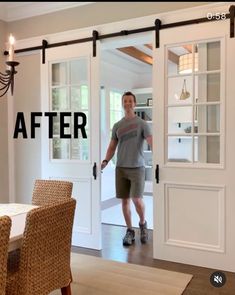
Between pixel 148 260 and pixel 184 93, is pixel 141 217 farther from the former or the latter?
pixel 184 93

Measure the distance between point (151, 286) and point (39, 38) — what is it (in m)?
2.98

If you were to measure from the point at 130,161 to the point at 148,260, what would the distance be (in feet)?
3.58

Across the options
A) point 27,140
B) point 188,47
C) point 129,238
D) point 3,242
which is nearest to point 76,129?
point 27,140

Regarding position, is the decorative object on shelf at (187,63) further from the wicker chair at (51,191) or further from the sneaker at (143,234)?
the sneaker at (143,234)

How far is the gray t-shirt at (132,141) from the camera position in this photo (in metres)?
3.76

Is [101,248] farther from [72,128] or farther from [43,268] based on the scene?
[43,268]

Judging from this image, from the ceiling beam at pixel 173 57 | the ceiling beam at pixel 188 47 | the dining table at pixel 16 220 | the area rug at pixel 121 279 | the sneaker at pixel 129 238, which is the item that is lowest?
the area rug at pixel 121 279

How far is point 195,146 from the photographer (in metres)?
3.16

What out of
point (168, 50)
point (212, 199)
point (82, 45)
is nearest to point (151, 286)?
point (212, 199)

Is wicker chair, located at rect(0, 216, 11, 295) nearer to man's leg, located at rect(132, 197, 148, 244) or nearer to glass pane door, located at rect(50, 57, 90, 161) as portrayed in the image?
glass pane door, located at rect(50, 57, 90, 161)

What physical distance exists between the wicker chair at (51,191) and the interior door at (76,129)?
916 millimetres

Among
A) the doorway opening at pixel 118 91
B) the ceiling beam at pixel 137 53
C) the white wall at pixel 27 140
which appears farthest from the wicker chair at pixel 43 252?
the ceiling beam at pixel 137 53

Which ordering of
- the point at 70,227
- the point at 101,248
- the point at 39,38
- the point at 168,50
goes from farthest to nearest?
the point at 39,38 < the point at 101,248 < the point at 168,50 < the point at 70,227

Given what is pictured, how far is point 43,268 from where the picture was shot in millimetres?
1887
